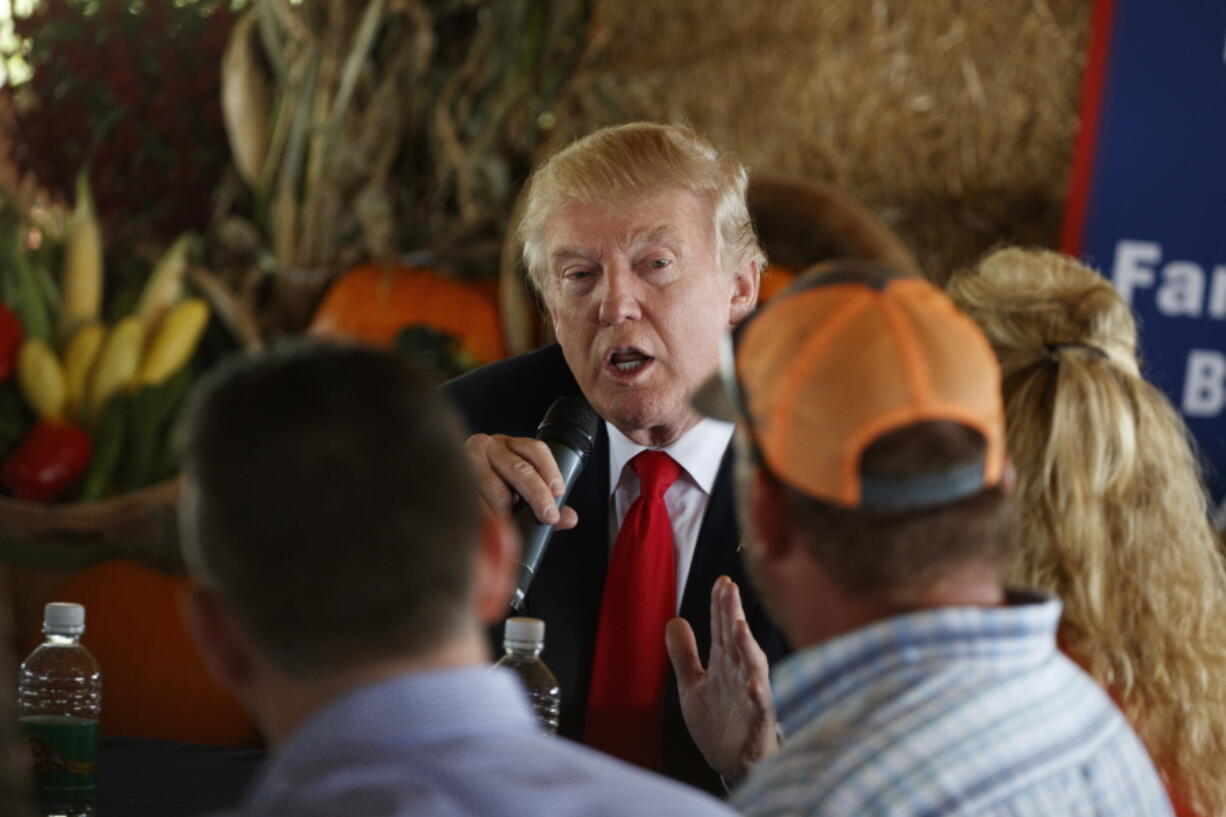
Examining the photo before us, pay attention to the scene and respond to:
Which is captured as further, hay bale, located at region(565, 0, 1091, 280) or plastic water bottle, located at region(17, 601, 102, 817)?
hay bale, located at region(565, 0, 1091, 280)

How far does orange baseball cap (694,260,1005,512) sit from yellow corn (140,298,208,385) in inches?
87.8

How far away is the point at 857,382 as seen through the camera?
921 millimetres

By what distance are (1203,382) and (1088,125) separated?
0.54 meters

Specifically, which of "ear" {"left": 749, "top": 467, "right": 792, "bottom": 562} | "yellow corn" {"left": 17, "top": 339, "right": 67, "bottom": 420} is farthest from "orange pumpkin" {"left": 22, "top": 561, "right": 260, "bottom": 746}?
"ear" {"left": 749, "top": 467, "right": 792, "bottom": 562}

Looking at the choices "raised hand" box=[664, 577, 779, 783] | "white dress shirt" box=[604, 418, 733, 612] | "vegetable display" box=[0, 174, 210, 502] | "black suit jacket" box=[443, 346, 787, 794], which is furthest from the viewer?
"vegetable display" box=[0, 174, 210, 502]

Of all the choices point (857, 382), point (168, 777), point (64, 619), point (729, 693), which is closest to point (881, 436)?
point (857, 382)

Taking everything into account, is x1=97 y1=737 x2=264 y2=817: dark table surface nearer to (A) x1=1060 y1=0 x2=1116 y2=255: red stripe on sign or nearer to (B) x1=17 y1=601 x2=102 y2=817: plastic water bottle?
(B) x1=17 y1=601 x2=102 y2=817: plastic water bottle

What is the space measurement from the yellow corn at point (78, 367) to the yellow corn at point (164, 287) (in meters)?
0.13

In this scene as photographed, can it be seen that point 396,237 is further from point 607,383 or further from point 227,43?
point 607,383

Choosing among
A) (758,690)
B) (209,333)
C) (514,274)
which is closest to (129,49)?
(209,333)

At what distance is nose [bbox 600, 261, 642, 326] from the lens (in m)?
1.81

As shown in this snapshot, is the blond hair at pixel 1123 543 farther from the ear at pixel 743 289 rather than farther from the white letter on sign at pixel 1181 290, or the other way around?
the white letter on sign at pixel 1181 290

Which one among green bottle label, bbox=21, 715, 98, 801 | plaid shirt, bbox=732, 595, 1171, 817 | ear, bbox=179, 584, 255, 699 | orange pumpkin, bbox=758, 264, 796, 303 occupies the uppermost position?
orange pumpkin, bbox=758, 264, 796, 303

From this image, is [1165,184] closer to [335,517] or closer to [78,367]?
[78,367]
